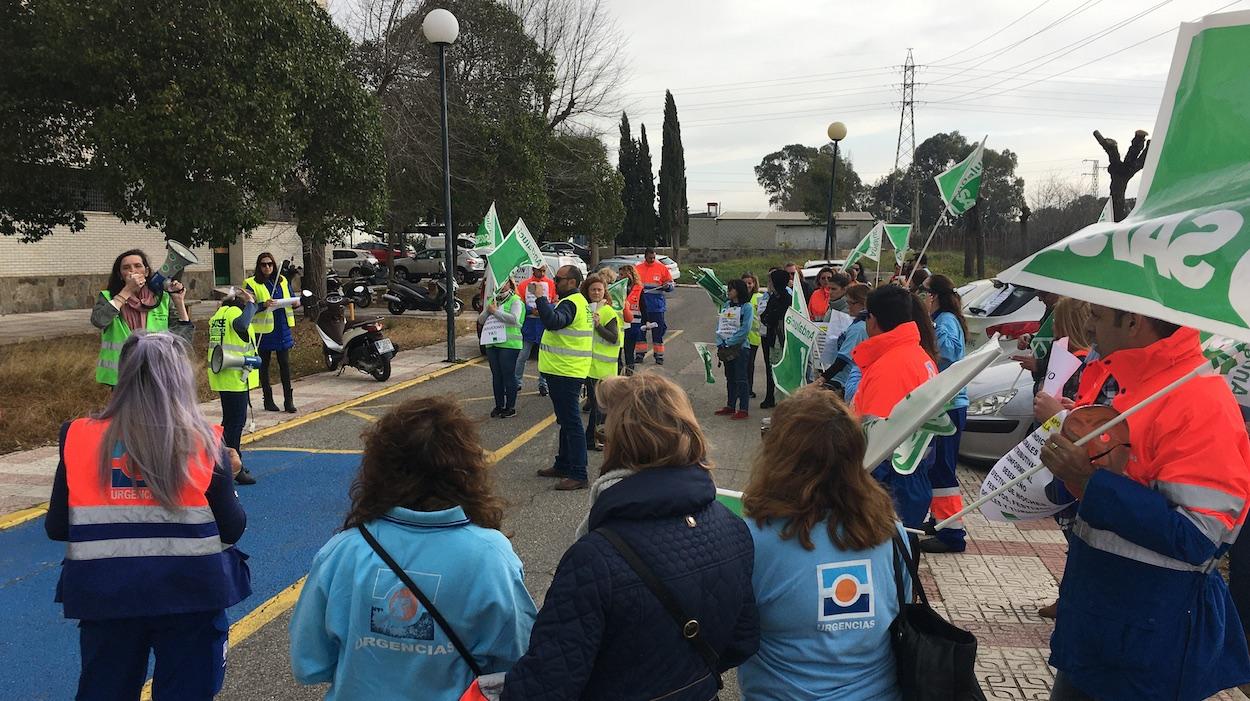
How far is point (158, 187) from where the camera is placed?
11.8 meters

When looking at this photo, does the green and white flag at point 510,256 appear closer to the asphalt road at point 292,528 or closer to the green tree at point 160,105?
the asphalt road at point 292,528

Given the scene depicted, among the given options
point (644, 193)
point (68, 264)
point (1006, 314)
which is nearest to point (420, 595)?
point (1006, 314)

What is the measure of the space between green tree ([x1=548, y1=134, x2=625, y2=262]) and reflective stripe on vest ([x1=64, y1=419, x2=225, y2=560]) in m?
30.2

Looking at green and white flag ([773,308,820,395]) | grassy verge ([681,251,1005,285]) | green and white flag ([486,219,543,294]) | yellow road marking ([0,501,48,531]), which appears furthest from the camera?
grassy verge ([681,251,1005,285])

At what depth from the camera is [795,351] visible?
6.59 m


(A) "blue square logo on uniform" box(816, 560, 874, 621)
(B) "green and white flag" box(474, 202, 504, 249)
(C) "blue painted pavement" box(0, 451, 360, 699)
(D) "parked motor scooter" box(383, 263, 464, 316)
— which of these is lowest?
(C) "blue painted pavement" box(0, 451, 360, 699)

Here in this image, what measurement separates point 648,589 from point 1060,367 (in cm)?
406

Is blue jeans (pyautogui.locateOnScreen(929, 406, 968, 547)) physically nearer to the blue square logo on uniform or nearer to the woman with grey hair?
the blue square logo on uniform

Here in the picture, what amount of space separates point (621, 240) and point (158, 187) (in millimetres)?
42311

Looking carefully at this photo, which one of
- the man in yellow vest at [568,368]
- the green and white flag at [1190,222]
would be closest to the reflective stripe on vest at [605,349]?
the man in yellow vest at [568,368]

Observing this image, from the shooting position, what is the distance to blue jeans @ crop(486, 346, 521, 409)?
9281 millimetres

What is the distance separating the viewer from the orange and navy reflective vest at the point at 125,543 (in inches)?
98.0

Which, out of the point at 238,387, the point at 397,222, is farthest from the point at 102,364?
the point at 397,222

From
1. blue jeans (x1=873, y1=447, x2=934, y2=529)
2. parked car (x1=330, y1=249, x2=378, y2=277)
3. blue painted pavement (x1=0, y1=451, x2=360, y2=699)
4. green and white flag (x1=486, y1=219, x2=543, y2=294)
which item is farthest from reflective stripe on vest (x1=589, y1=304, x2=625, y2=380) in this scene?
parked car (x1=330, y1=249, x2=378, y2=277)
